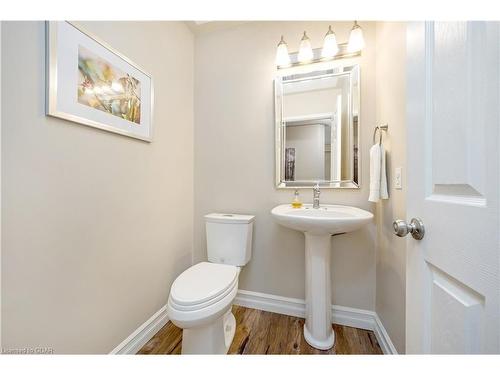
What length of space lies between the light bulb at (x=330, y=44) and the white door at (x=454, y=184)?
892 millimetres

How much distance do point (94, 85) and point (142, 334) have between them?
1420 millimetres

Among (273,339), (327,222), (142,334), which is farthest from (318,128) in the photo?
(142,334)

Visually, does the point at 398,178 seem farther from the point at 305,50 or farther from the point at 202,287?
the point at 202,287

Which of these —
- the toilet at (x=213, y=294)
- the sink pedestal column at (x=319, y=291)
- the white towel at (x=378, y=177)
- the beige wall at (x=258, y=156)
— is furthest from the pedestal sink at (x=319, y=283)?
the toilet at (x=213, y=294)

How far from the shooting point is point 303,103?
1481 mm

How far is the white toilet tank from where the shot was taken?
143 centimetres

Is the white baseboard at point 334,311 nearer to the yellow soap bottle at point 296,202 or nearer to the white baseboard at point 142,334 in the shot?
the white baseboard at point 142,334

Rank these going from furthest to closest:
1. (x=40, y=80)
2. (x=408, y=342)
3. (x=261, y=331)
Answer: (x=261, y=331) < (x=40, y=80) < (x=408, y=342)

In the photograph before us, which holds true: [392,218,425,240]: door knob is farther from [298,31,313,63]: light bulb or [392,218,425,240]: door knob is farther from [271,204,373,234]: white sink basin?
[298,31,313,63]: light bulb

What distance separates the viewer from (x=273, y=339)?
4.11 ft

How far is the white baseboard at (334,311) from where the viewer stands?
1206mm

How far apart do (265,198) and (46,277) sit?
125 cm
